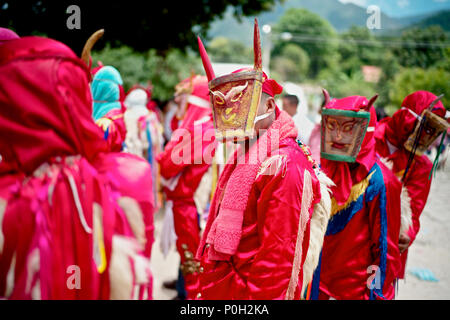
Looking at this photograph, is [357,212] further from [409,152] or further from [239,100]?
[239,100]

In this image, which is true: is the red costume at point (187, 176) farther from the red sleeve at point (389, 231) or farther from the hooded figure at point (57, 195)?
the hooded figure at point (57, 195)

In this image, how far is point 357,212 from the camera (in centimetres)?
302

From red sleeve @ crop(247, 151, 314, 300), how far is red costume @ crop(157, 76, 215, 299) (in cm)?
220

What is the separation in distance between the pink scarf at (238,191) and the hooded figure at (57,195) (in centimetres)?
65

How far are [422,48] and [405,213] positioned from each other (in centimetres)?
4292

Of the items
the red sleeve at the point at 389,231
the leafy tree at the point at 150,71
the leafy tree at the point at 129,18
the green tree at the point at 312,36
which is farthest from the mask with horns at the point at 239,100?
the green tree at the point at 312,36

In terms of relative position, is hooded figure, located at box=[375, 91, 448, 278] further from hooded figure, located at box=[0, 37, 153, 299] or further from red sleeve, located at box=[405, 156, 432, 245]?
hooded figure, located at box=[0, 37, 153, 299]

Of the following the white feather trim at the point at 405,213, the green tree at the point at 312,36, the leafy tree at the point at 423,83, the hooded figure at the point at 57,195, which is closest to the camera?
the hooded figure at the point at 57,195

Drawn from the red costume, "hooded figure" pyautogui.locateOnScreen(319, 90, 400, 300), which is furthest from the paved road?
"hooded figure" pyautogui.locateOnScreen(319, 90, 400, 300)

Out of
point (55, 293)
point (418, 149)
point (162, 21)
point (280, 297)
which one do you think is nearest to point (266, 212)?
point (280, 297)

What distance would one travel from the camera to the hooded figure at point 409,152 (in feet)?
11.8

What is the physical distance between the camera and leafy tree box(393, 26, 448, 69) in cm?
2706

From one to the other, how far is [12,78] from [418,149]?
390 centimetres

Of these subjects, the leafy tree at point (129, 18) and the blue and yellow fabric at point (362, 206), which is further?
the leafy tree at point (129, 18)
